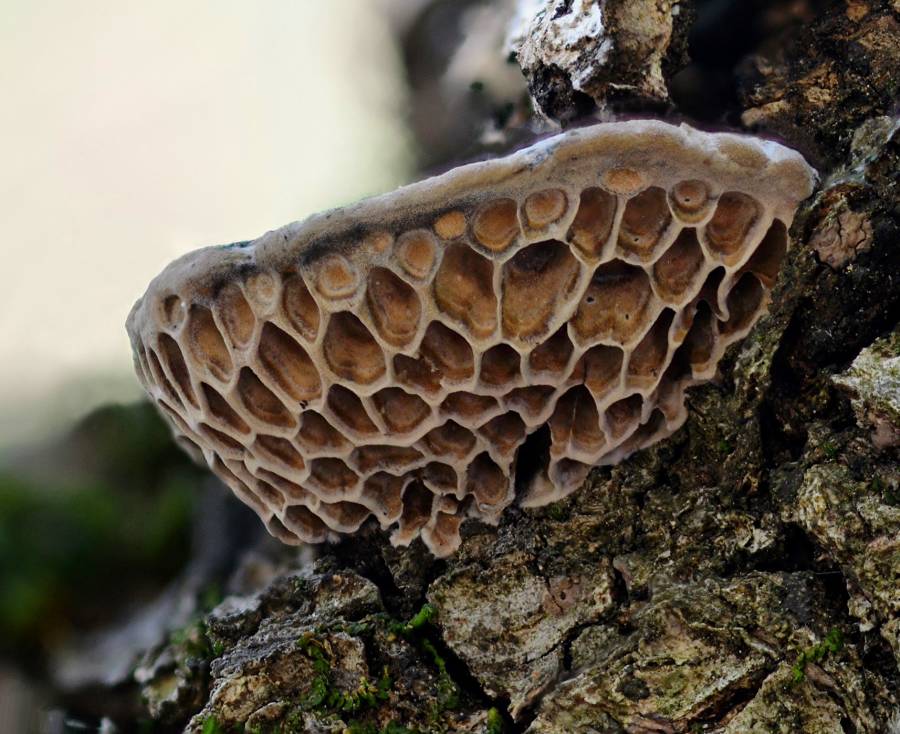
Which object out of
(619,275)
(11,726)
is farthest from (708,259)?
(11,726)

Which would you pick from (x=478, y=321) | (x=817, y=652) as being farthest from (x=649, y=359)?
(x=817, y=652)

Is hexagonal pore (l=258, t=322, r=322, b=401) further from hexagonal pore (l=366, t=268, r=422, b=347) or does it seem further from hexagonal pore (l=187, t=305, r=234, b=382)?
hexagonal pore (l=366, t=268, r=422, b=347)

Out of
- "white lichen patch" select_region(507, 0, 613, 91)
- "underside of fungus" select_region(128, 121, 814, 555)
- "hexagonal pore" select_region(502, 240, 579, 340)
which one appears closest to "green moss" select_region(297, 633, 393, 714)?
"underside of fungus" select_region(128, 121, 814, 555)

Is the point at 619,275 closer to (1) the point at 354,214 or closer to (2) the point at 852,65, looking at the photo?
(1) the point at 354,214

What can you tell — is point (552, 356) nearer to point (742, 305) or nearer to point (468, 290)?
point (468, 290)

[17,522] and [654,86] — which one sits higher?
[654,86]
